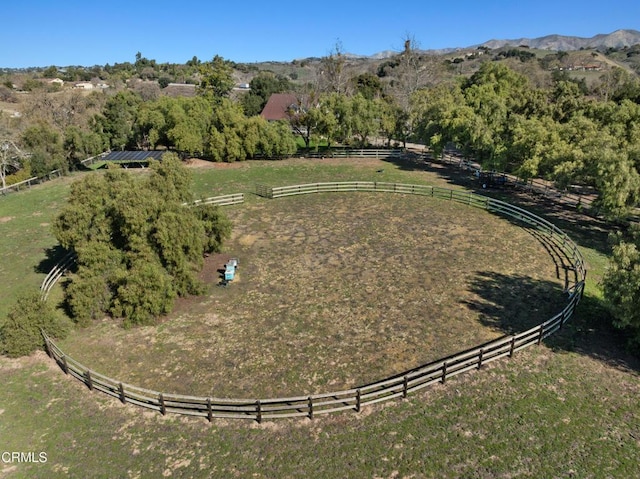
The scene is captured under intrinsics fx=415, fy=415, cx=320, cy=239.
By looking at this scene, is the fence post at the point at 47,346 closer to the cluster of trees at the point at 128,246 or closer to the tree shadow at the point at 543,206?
the cluster of trees at the point at 128,246

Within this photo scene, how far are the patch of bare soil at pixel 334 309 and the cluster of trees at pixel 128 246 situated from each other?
105cm

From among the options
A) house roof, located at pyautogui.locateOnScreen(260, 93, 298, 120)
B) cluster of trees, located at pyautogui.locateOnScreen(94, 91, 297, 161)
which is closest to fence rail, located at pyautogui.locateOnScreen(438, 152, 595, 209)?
cluster of trees, located at pyautogui.locateOnScreen(94, 91, 297, 161)

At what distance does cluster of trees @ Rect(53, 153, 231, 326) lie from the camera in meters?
18.1

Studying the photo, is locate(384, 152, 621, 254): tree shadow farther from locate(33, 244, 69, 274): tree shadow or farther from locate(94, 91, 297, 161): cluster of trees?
locate(33, 244, 69, 274): tree shadow

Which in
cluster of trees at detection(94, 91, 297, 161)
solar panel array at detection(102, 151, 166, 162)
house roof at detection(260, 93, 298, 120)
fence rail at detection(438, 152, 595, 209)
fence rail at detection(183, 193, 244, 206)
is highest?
house roof at detection(260, 93, 298, 120)

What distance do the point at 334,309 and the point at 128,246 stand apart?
10215 millimetres

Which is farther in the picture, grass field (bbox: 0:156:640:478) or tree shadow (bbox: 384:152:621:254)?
tree shadow (bbox: 384:152:621:254)

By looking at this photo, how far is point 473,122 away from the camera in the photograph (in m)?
38.4

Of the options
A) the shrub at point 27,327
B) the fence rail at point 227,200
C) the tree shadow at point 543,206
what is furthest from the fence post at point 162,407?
the tree shadow at point 543,206

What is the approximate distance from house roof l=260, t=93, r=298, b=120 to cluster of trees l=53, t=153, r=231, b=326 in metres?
47.8

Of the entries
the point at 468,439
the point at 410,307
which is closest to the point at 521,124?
the point at 410,307

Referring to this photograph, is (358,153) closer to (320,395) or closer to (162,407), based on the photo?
(320,395)

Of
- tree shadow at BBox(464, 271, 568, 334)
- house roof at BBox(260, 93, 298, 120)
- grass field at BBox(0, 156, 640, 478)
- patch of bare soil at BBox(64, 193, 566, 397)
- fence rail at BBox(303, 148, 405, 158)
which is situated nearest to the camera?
grass field at BBox(0, 156, 640, 478)

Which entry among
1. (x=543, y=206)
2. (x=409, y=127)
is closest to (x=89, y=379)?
(x=543, y=206)
